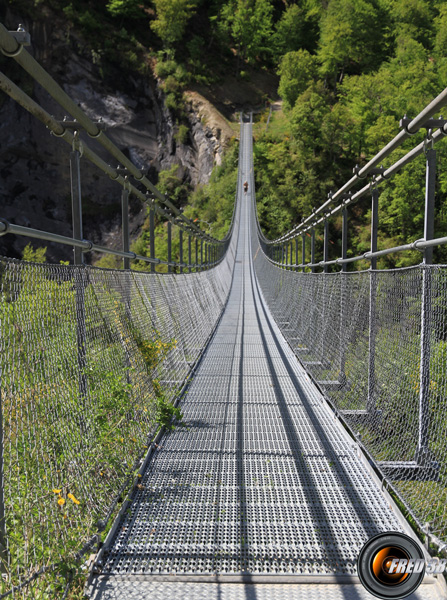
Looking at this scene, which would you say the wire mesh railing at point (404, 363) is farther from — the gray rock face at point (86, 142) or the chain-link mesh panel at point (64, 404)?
the gray rock face at point (86, 142)

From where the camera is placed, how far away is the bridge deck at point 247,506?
1.45 metres

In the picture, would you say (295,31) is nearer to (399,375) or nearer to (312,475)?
(399,375)

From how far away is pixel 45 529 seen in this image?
1232mm

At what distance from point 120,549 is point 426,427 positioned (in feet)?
3.55

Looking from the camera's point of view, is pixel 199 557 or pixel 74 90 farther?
pixel 74 90

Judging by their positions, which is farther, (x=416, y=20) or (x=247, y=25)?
(x=247, y=25)

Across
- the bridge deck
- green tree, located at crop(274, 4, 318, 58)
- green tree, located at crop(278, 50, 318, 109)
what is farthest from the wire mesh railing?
green tree, located at crop(274, 4, 318, 58)

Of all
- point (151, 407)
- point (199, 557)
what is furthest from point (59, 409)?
point (151, 407)

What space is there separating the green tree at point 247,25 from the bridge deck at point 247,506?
4514cm

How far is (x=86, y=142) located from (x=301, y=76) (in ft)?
46.8

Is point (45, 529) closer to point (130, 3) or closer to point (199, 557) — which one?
point (199, 557)

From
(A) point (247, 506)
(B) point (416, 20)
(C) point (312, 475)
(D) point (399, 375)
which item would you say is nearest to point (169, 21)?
(B) point (416, 20)

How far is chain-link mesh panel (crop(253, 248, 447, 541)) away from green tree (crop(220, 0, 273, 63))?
44842 millimetres

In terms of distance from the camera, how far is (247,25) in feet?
140
